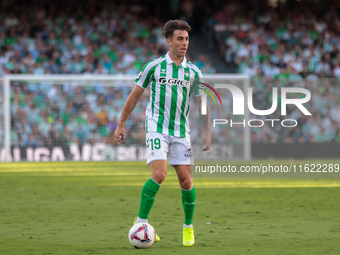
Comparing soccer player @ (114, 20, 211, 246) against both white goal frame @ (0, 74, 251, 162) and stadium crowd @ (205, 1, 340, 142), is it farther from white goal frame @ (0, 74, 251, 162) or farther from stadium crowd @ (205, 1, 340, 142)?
stadium crowd @ (205, 1, 340, 142)

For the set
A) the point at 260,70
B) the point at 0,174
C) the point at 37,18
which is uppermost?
the point at 37,18

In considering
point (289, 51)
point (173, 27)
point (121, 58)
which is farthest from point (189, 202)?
point (289, 51)

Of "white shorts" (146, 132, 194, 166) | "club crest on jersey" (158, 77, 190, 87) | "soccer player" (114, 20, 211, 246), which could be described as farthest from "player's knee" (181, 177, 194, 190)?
"club crest on jersey" (158, 77, 190, 87)

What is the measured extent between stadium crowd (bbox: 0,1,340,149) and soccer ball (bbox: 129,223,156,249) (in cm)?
1460

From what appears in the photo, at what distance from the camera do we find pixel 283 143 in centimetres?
1959

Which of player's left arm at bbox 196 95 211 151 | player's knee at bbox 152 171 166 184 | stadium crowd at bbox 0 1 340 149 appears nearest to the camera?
player's knee at bbox 152 171 166 184

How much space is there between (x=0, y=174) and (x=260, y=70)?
12406 millimetres

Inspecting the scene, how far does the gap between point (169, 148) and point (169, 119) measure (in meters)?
0.27

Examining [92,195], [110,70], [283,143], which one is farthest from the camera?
[110,70]

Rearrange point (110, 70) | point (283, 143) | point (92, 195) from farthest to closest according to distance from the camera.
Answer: point (110, 70) < point (283, 143) < point (92, 195)

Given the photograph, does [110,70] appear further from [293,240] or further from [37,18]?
[293,240]

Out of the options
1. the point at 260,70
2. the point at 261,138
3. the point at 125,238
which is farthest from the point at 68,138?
the point at 125,238

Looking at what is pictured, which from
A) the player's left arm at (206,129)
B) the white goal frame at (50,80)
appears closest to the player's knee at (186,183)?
the player's left arm at (206,129)

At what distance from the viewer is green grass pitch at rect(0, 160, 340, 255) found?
5.39 meters
